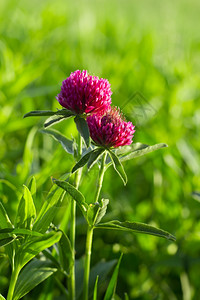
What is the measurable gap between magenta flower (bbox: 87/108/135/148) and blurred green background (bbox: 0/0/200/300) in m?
0.08

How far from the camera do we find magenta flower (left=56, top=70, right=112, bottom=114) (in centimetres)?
63

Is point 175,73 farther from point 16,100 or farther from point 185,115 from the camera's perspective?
point 16,100

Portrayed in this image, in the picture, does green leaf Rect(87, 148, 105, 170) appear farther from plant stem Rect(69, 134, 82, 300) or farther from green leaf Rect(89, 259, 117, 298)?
green leaf Rect(89, 259, 117, 298)

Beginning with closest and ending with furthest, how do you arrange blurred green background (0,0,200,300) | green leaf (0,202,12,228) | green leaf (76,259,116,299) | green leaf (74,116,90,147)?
1. green leaf (74,116,90,147)
2. green leaf (0,202,12,228)
3. green leaf (76,259,116,299)
4. blurred green background (0,0,200,300)

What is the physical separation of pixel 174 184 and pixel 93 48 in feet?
4.69

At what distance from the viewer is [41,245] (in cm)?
64

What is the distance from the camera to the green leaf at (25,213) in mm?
682

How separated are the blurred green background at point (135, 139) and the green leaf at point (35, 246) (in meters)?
0.15

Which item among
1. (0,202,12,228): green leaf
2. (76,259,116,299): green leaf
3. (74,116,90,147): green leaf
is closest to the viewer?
(74,116,90,147): green leaf

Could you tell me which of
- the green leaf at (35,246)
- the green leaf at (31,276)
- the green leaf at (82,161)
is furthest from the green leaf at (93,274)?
the green leaf at (82,161)

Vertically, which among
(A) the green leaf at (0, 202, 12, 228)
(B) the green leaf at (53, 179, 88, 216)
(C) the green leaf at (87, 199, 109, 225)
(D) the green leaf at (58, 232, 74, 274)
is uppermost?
(B) the green leaf at (53, 179, 88, 216)

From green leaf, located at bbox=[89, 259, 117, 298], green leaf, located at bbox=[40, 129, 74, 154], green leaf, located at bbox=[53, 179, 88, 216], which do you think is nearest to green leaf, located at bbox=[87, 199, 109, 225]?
green leaf, located at bbox=[53, 179, 88, 216]

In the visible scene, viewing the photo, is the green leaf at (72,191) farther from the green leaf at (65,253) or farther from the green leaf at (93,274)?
the green leaf at (93,274)

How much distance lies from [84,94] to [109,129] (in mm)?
64
